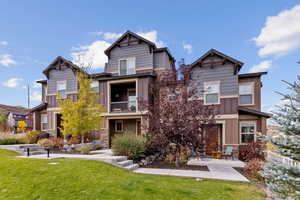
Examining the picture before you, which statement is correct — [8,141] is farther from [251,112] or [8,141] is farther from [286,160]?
[251,112]

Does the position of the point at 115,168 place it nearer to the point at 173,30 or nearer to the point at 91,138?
the point at 91,138

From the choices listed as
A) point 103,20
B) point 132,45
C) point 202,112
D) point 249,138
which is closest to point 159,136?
point 202,112

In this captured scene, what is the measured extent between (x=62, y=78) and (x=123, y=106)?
7715 mm

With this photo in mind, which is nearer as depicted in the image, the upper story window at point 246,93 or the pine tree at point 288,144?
the pine tree at point 288,144

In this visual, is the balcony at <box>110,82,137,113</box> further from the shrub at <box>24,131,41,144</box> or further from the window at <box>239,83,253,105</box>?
the window at <box>239,83,253,105</box>

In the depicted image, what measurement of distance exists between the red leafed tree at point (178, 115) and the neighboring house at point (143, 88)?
108 inches

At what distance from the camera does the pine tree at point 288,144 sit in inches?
93.0

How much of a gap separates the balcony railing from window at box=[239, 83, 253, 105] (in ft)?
28.3

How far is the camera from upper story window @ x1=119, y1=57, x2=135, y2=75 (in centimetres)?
1542

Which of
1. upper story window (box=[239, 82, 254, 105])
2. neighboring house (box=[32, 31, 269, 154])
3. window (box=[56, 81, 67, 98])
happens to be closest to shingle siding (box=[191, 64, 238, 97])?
neighboring house (box=[32, 31, 269, 154])

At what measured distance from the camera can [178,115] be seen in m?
8.43

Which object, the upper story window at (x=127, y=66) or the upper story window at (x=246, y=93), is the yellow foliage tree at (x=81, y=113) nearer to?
the upper story window at (x=127, y=66)

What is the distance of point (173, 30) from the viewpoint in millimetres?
15117

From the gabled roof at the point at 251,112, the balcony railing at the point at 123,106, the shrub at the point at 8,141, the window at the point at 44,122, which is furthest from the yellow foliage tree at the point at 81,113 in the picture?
the gabled roof at the point at 251,112
